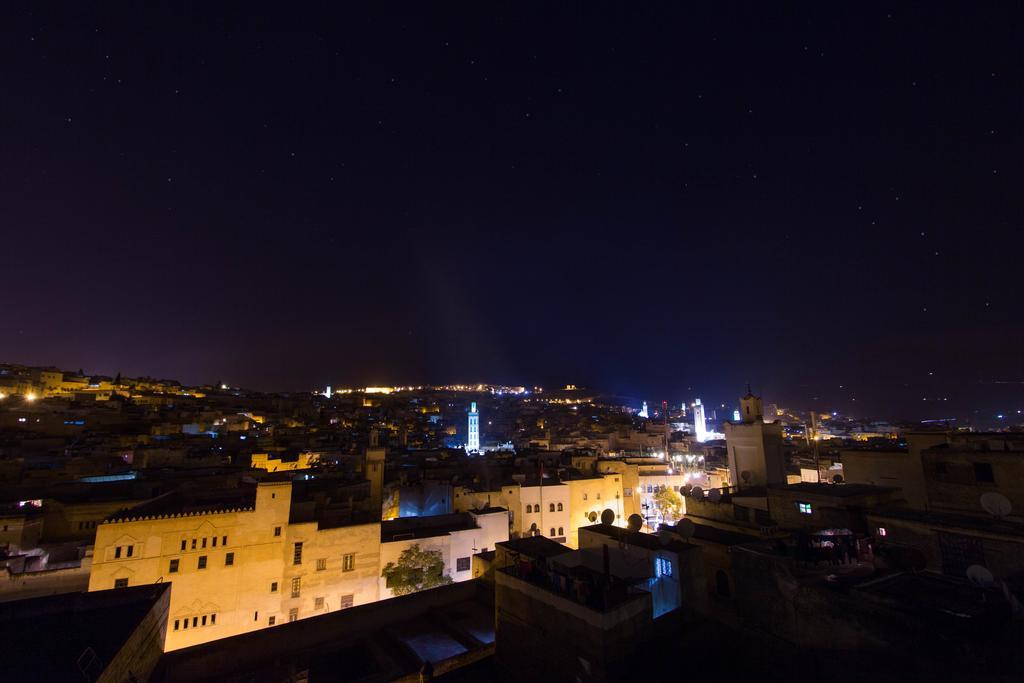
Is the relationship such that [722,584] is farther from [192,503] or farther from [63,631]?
[192,503]

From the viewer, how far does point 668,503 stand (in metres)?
31.3

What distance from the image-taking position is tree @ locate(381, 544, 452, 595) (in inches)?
744

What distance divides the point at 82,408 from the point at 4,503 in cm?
4027

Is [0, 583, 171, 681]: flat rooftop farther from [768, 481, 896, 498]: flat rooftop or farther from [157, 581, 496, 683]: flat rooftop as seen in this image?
[768, 481, 896, 498]: flat rooftop

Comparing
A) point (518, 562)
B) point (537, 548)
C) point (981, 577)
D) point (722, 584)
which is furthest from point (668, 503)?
point (981, 577)

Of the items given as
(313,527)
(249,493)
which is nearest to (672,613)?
(313,527)

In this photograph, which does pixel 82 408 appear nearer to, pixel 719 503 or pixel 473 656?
pixel 473 656

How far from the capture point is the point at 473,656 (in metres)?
12.0

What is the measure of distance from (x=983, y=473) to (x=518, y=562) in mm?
13747

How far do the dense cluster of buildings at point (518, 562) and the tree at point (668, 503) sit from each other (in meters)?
0.17

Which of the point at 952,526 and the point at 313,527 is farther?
the point at 313,527

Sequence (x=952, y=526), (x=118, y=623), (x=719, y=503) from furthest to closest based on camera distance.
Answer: (x=719, y=503) → (x=952, y=526) → (x=118, y=623)

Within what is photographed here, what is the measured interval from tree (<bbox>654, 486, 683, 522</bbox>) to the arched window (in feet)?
68.9

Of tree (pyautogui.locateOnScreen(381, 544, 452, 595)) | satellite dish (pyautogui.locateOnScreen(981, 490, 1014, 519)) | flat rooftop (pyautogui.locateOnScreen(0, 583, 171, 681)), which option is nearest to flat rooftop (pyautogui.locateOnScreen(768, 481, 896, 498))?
satellite dish (pyautogui.locateOnScreen(981, 490, 1014, 519))
